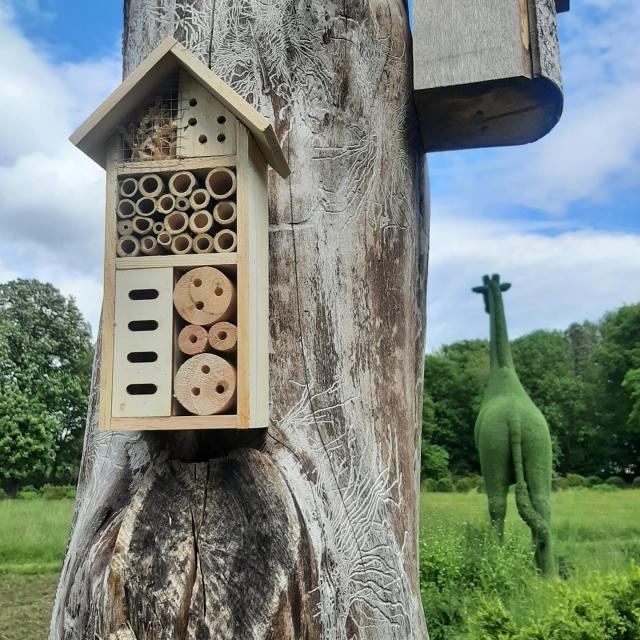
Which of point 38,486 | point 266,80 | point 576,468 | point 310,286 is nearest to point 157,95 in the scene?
point 266,80

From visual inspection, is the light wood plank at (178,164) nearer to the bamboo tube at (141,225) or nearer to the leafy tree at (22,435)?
the bamboo tube at (141,225)

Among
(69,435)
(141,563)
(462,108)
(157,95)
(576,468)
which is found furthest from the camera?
(576,468)

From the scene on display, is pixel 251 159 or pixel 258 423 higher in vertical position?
pixel 251 159

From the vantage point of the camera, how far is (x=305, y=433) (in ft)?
5.06

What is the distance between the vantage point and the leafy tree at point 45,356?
51.3 ft

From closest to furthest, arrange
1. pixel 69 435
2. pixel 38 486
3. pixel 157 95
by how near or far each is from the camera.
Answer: pixel 157 95
pixel 69 435
pixel 38 486

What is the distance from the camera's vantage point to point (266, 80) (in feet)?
5.60

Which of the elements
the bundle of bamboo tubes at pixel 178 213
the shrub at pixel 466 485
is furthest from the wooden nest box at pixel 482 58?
the shrub at pixel 466 485

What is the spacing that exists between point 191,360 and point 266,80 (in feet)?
2.46

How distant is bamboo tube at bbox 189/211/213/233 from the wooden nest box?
2.45 feet

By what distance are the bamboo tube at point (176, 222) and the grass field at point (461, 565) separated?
→ 2758mm

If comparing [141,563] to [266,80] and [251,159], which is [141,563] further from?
[266,80]

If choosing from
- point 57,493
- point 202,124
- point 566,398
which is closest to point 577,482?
point 566,398

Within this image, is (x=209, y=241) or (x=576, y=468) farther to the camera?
(x=576, y=468)
